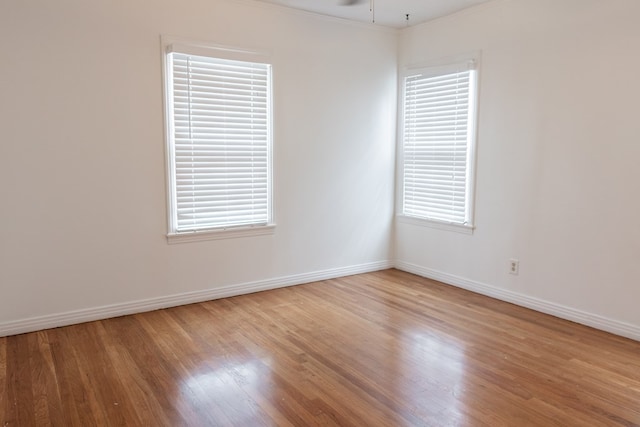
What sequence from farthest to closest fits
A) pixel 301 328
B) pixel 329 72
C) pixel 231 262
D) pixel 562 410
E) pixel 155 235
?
1. pixel 329 72
2. pixel 231 262
3. pixel 155 235
4. pixel 301 328
5. pixel 562 410

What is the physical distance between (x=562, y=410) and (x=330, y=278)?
276 cm

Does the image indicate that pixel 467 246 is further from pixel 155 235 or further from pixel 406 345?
pixel 155 235

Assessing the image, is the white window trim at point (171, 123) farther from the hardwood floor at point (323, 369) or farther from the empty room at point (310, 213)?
the hardwood floor at point (323, 369)

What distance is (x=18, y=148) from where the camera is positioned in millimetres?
3305

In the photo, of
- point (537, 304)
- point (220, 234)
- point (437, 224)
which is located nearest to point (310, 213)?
point (220, 234)

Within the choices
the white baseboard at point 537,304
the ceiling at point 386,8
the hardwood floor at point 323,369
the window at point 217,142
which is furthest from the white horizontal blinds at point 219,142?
the white baseboard at point 537,304

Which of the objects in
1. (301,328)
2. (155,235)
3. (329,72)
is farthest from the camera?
(329,72)

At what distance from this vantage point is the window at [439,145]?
14.6ft

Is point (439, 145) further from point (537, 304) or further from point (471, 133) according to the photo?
point (537, 304)

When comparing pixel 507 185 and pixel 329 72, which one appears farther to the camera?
pixel 329 72

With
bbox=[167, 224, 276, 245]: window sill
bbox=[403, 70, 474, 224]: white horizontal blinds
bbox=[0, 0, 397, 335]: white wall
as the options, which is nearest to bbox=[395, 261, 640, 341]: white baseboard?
bbox=[403, 70, 474, 224]: white horizontal blinds

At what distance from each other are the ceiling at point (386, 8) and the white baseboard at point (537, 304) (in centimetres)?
254

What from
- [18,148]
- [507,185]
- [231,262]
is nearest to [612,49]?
[507,185]

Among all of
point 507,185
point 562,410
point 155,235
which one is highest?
point 507,185
